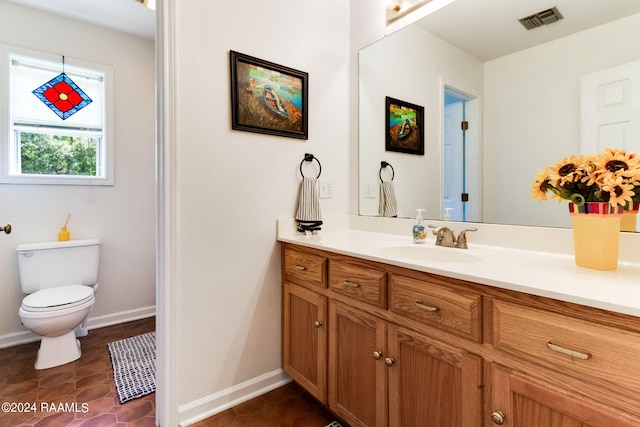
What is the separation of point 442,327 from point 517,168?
80cm

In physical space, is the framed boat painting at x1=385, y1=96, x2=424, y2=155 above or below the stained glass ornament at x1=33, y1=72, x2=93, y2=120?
below

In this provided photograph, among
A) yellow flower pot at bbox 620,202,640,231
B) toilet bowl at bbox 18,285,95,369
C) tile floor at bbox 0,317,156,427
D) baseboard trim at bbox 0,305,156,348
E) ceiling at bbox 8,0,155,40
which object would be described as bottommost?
tile floor at bbox 0,317,156,427

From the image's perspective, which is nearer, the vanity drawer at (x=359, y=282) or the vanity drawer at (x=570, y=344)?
the vanity drawer at (x=570, y=344)

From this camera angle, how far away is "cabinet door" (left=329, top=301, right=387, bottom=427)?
3.82 feet

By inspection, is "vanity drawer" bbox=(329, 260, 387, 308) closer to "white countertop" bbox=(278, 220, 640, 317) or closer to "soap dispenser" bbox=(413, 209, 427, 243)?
"white countertop" bbox=(278, 220, 640, 317)

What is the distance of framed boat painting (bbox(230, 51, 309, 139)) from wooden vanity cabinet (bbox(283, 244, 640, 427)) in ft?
2.21

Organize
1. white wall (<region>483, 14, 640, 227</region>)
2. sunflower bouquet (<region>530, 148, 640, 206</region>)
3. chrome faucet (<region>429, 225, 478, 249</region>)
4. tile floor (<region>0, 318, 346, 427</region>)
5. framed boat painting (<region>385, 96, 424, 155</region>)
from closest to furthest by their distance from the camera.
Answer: sunflower bouquet (<region>530, 148, 640, 206</region>)
white wall (<region>483, 14, 640, 227</region>)
chrome faucet (<region>429, 225, 478, 249</region>)
tile floor (<region>0, 318, 346, 427</region>)
framed boat painting (<region>385, 96, 424, 155</region>)

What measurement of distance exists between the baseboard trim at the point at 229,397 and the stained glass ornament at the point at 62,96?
235 centimetres

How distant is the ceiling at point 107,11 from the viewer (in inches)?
85.7

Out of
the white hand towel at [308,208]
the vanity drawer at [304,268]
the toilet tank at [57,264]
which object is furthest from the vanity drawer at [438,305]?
the toilet tank at [57,264]

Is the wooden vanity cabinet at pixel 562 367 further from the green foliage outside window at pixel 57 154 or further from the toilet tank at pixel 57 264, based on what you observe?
the green foliage outside window at pixel 57 154

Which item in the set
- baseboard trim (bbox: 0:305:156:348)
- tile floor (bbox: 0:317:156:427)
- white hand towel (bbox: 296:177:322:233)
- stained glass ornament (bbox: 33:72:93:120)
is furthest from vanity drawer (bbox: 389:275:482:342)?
stained glass ornament (bbox: 33:72:93:120)

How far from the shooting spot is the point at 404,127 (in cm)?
177

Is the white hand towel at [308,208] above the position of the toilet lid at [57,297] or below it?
above
